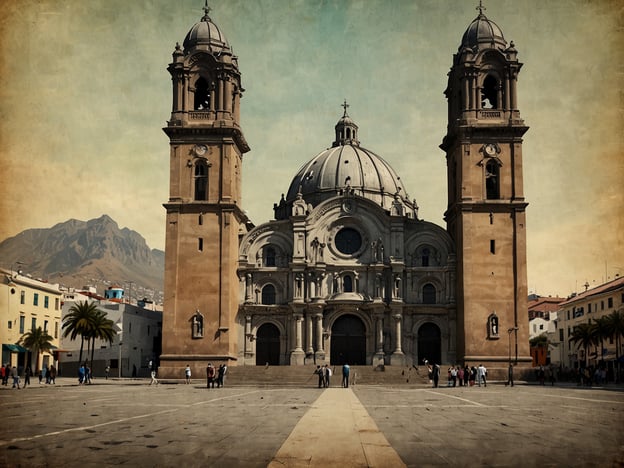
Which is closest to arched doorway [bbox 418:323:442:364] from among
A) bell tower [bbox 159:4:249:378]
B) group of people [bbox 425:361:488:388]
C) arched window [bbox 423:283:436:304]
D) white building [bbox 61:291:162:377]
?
arched window [bbox 423:283:436:304]

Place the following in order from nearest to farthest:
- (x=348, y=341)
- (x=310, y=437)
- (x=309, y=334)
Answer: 1. (x=310, y=437)
2. (x=309, y=334)
3. (x=348, y=341)

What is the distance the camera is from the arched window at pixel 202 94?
61.4m

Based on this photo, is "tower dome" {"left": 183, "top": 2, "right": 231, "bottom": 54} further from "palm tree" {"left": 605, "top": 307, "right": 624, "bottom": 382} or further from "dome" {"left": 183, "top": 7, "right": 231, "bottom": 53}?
"palm tree" {"left": 605, "top": 307, "right": 624, "bottom": 382}

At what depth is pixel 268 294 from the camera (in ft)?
209

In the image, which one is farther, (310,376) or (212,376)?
(310,376)

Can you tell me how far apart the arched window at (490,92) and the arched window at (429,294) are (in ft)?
47.4

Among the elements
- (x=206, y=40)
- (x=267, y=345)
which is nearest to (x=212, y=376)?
(x=267, y=345)

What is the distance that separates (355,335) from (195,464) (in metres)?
51.2

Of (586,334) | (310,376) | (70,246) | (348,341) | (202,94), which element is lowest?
(310,376)

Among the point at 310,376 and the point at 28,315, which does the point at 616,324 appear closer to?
the point at 310,376

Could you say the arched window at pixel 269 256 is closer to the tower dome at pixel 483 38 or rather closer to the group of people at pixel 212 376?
the group of people at pixel 212 376

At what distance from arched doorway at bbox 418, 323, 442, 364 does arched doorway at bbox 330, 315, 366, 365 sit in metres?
4.43

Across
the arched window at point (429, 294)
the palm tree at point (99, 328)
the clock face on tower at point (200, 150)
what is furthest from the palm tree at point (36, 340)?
the arched window at point (429, 294)

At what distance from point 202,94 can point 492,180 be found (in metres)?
23.2
